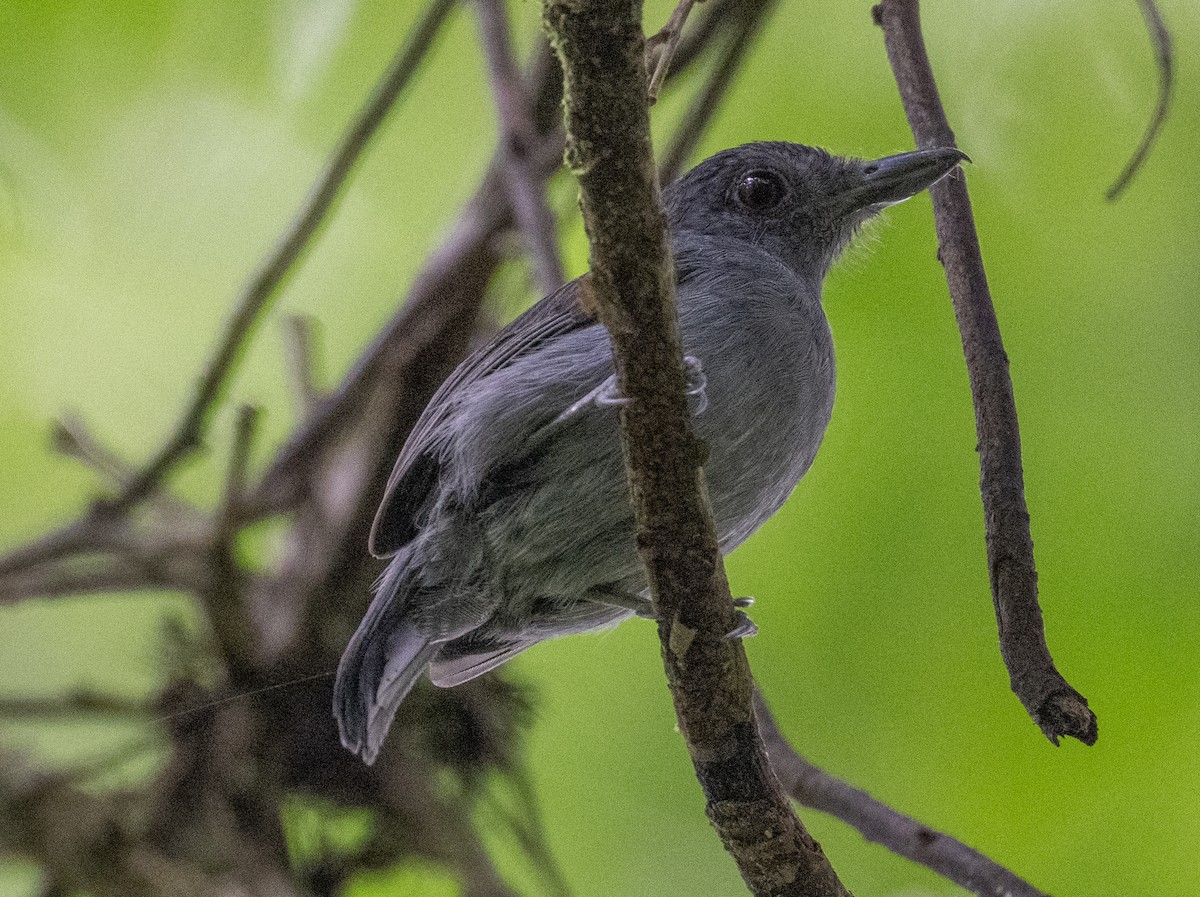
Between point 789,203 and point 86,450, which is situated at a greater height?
point 789,203

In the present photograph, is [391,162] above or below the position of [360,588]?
above

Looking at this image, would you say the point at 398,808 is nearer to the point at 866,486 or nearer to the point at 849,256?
the point at 866,486

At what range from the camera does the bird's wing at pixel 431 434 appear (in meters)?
2.11

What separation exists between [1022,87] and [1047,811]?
4.68ft

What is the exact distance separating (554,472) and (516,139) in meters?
1.01

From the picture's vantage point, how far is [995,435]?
161 cm

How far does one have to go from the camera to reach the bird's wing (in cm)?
211

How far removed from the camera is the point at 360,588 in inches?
106

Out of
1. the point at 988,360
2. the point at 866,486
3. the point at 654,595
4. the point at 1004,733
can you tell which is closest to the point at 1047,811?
the point at 1004,733

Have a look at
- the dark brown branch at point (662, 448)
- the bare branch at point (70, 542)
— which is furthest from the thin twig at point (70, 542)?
the dark brown branch at point (662, 448)

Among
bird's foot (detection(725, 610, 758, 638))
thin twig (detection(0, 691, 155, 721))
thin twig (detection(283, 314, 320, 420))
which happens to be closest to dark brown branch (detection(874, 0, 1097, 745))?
bird's foot (detection(725, 610, 758, 638))

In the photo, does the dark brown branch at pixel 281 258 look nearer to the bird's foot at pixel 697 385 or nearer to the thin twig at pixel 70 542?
the thin twig at pixel 70 542

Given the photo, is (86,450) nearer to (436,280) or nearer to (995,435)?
(436,280)

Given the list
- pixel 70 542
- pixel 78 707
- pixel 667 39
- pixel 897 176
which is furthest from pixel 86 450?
pixel 897 176
